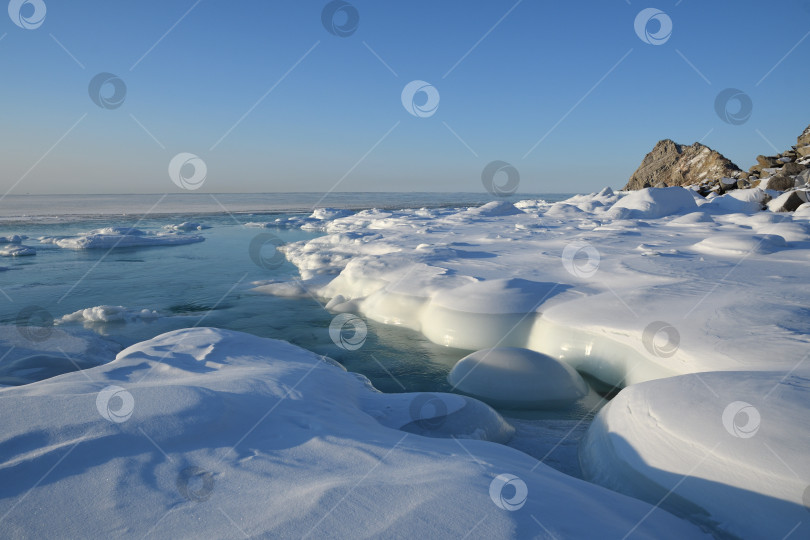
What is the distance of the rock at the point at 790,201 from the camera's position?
52.9 ft

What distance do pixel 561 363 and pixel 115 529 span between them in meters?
4.92

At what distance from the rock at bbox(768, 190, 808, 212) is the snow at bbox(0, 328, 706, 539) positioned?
1894 cm

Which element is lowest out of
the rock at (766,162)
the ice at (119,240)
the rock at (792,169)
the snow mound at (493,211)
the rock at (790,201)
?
the rock at (790,201)

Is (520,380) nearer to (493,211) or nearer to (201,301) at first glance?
(201,301)

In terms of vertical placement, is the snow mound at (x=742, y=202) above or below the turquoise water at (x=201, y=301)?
below

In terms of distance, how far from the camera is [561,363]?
5.61 meters

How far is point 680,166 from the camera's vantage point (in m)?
36.2

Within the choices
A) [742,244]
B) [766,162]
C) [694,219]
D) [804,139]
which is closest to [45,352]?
[742,244]

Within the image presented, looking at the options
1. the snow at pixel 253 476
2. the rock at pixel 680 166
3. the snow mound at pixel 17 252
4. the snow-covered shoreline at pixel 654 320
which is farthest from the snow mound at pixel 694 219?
the snow mound at pixel 17 252

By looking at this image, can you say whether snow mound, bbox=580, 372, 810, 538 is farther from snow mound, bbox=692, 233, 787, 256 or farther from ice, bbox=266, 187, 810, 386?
snow mound, bbox=692, 233, 787, 256

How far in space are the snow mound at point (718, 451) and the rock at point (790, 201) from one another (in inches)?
679

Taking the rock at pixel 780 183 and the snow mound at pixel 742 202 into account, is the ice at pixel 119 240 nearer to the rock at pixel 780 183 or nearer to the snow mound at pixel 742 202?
the snow mound at pixel 742 202

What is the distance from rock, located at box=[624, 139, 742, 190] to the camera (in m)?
31.9

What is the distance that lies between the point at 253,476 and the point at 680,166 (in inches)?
1663
